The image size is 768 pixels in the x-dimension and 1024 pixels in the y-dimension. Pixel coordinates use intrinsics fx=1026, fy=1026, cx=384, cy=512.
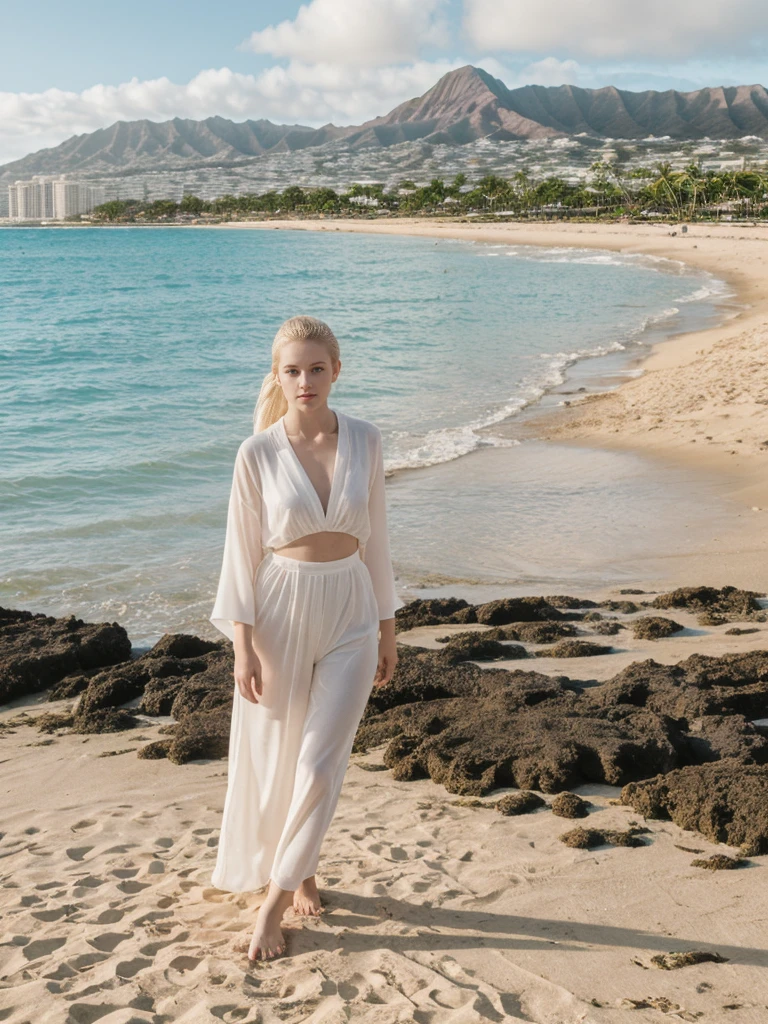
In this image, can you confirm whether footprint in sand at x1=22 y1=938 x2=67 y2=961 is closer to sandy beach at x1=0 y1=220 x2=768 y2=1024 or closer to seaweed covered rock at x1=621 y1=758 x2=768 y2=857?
sandy beach at x1=0 y1=220 x2=768 y2=1024

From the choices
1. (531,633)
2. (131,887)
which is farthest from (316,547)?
(531,633)

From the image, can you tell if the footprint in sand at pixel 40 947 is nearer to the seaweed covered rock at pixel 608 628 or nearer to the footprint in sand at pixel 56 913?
the footprint in sand at pixel 56 913

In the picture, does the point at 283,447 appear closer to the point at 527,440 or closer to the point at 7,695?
the point at 7,695

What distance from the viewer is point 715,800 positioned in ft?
14.3

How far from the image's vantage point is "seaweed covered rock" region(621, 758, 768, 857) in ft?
13.8

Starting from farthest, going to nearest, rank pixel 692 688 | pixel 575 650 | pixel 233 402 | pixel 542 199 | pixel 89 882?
pixel 542 199, pixel 233 402, pixel 575 650, pixel 692 688, pixel 89 882

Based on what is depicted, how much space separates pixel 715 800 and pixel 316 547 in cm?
216

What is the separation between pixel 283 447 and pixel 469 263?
66285 mm

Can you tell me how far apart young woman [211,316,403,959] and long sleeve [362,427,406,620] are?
49 mm

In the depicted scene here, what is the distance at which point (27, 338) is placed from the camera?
3472cm

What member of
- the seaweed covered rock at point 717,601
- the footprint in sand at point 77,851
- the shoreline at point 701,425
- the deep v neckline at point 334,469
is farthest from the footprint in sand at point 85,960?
the shoreline at point 701,425

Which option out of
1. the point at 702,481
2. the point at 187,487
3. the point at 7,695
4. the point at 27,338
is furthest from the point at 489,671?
the point at 27,338

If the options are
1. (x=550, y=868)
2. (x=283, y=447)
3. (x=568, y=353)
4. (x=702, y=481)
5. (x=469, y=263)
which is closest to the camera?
(x=283, y=447)

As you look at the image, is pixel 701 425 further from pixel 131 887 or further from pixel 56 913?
pixel 56 913
